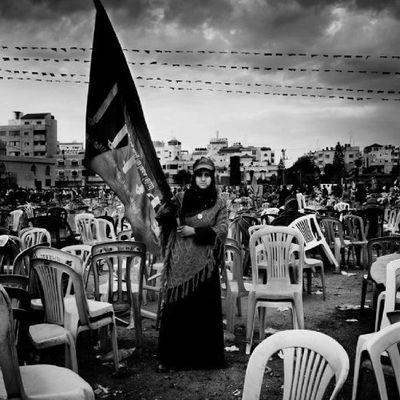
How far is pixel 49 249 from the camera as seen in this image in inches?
172

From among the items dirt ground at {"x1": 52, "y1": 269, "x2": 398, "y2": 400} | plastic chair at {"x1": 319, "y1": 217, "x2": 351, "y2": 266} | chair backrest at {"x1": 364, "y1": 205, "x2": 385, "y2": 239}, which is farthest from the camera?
chair backrest at {"x1": 364, "y1": 205, "x2": 385, "y2": 239}

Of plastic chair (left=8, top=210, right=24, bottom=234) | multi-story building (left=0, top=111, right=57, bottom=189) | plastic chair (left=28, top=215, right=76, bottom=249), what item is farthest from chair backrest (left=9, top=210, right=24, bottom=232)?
multi-story building (left=0, top=111, right=57, bottom=189)

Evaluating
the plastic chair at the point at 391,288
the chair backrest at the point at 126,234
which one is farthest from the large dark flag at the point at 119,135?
the chair backrest at the point at 126,234

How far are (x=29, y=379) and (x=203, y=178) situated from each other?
2.23m

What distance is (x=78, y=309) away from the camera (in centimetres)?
403

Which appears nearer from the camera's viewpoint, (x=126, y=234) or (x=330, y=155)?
(x=126, y=234)

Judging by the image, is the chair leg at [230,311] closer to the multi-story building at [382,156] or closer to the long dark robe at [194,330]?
the long dark robe at [194,330]

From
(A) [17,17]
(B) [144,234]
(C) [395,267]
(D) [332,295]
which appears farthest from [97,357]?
(A) [17,17]

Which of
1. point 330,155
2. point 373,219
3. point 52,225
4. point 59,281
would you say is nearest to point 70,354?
point 59,281

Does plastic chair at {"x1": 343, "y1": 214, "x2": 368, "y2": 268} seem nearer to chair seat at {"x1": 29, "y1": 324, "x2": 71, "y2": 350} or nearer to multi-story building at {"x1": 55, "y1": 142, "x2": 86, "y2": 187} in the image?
chair seat at {"x1": 29, "y1": 324, "x2": 71, "y2": 350}

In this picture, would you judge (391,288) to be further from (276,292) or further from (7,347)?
(7,347)

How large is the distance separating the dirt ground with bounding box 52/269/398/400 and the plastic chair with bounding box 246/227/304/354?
441 millimetres

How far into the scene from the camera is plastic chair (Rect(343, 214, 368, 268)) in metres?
9.52

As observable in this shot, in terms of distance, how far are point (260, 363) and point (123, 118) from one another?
2264 mm
